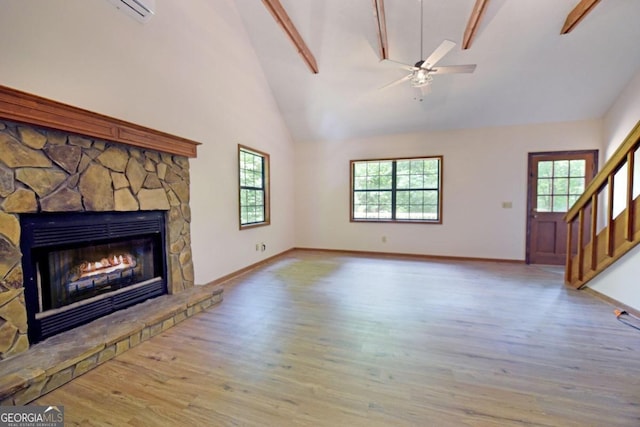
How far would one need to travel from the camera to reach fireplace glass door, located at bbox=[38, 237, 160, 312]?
2199mm

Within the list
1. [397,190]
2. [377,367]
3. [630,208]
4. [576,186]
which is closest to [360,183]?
[397,190]

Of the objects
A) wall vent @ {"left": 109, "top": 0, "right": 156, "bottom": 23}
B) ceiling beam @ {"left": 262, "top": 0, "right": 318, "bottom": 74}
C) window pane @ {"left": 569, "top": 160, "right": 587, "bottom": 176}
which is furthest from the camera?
window pane @ {"left": 569, "top": 160, "right": 587, "bottom": 176}

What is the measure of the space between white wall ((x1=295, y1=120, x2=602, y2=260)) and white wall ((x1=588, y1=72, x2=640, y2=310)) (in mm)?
306

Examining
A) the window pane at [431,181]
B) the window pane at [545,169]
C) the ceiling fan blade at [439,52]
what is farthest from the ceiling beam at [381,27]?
the window pane at [545,169]

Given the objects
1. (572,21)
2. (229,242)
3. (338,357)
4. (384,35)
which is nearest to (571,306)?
(338,357)

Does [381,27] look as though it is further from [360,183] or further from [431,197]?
[431,197]

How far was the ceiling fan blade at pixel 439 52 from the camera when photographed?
2674 mm

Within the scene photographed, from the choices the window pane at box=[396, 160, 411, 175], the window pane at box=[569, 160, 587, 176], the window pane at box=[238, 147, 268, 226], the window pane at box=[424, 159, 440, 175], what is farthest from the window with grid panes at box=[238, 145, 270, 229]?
the window pane at box=[569, 160, 587, 176]

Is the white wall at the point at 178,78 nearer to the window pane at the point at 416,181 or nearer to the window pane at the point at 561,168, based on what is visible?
the window pane at the point at 416,181

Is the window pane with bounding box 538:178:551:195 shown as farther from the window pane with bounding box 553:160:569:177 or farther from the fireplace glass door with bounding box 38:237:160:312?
the fireplace glass door with bounding box 38:237:160:312

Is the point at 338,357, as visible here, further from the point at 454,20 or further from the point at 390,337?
the point at 454,20

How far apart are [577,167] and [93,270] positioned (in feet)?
24.0

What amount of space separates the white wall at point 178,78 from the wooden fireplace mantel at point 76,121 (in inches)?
10.0

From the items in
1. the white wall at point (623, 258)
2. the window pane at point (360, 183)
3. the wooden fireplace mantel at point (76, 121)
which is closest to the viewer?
the wooden fireplace mantel at point (76, 121)
